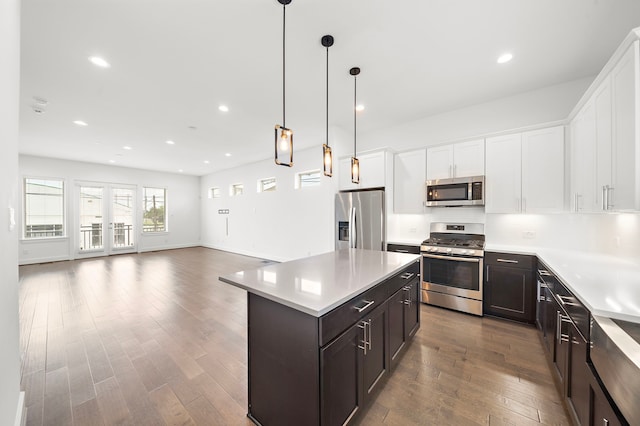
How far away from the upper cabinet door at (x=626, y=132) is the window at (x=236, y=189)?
788cm

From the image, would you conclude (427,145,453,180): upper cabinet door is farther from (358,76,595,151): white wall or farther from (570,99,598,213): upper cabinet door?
(570,99,598,213): upper cabinet door

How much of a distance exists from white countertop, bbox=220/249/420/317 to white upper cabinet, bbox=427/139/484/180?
1.86 m

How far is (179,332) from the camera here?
111 inches

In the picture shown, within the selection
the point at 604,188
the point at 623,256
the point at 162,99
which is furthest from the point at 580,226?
the point at 162,99

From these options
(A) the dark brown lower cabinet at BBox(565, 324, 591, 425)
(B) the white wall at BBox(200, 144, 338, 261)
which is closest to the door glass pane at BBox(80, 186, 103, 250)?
(B) the white wall at BBox(200, 144, 338, 261)

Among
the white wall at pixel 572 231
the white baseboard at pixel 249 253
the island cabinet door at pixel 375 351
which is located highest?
the white wall at pixel 572 231

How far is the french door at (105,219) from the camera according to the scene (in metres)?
7.42

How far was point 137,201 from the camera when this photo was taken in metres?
8.37

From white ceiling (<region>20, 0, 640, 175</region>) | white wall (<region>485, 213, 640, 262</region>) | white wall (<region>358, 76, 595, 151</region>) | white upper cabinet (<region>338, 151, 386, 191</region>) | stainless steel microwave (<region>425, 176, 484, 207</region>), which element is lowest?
white wall (<region>485, 213, 640, 262</region>)

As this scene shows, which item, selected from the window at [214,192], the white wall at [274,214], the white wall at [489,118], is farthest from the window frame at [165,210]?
the white wall at [489,118]

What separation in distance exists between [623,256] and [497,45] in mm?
2492

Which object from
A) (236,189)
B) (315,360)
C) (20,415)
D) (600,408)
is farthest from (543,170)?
(236,189)

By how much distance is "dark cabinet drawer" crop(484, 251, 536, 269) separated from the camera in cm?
283

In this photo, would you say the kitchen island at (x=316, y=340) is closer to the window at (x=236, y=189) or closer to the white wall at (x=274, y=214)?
the white wall at (x=274, y=214)
